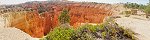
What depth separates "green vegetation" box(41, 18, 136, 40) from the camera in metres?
14.0

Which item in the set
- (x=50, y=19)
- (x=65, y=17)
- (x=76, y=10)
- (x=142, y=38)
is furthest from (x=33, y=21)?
(x=142, y=38)

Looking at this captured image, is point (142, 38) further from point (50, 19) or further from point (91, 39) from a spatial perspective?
point (50, 19)

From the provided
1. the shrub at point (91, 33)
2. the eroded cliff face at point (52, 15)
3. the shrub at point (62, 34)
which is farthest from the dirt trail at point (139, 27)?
the eroded cliff face at point (52, 15)

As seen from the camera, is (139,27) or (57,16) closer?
(139,27)

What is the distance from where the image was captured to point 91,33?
1459cm

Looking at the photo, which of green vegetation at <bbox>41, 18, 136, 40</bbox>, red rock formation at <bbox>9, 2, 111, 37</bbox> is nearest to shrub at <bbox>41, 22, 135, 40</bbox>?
green vegetation at <bbox>41, 18, 136, 40</bbox>

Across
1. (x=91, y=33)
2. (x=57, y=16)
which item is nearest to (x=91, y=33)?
(x=91, y=33)

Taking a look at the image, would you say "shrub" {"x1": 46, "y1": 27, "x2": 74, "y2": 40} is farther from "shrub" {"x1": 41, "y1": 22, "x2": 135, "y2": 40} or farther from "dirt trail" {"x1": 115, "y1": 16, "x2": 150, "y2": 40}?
"dirt trail" {"x1": 115, "y1": 16, "x2": 150, "y2": 40}

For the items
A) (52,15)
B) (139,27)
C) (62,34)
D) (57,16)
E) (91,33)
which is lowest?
(57,16)

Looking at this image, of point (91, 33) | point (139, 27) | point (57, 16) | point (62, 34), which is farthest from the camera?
point (57, 16)

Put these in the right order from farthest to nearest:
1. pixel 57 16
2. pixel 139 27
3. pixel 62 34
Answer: pixel 57 16 → pixel 139 27 → pixel 62 34

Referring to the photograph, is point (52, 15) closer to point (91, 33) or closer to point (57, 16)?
point (57, 16)

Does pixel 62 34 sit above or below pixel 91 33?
above

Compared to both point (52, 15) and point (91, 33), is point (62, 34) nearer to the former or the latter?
point (91, 33)
